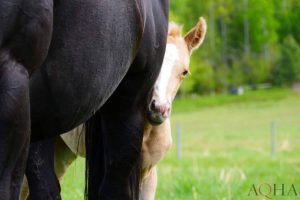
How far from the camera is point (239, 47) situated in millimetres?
67125

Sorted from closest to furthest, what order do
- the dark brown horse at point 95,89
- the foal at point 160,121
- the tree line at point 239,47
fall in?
the dark brown horse at point 95,89
the foal at point 160,121
the tree line at point 239,47

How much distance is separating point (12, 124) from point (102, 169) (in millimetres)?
1586

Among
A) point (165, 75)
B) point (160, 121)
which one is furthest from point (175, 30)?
point (160, 121)

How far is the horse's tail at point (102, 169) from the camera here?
3.76 meters

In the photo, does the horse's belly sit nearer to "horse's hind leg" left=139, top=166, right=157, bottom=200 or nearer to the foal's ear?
"horse's hind leg" left=139, top=166, right=157, bottom=200

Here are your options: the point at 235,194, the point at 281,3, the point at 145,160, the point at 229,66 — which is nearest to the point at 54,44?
the point at 145,160

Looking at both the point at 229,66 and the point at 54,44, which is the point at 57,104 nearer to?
the point at 54,44

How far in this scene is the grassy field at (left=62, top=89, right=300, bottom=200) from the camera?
7273mm

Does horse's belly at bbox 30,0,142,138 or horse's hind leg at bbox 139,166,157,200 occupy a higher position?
horse's belly at bbox 30,0,142,138

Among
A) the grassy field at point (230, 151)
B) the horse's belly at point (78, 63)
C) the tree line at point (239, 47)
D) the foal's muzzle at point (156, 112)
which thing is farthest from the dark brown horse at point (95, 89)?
the tree line at point (239, 47)

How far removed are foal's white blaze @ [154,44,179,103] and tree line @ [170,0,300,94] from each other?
165 ft

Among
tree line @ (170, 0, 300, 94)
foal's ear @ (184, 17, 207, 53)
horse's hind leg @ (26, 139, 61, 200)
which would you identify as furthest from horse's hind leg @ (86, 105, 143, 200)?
tree line @ (170, 0, 300, 94)

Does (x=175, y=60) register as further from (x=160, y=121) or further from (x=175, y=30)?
(x=160, y=121)

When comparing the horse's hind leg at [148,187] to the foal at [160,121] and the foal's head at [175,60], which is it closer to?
the foal at [160,121]
